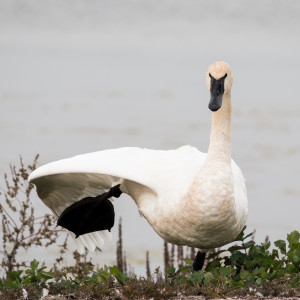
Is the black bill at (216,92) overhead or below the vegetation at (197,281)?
overhead

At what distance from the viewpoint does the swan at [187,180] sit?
7051 mm

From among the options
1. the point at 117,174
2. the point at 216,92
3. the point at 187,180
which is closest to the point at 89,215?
the point at 117,174

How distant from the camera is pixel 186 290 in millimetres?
6793

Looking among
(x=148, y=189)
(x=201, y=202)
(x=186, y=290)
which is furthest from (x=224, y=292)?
(x=148, y=189)

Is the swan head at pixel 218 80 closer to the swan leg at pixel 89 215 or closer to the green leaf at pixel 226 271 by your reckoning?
the green leaf at pixel 226 271

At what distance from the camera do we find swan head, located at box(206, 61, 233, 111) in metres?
7.15

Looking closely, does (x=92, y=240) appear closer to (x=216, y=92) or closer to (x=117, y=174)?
(x=117, y=174)

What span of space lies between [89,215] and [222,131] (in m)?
1.92

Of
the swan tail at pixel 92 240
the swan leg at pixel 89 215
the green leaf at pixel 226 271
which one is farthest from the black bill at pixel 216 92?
the swan tail at pixel 92 240

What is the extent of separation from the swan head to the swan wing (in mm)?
642

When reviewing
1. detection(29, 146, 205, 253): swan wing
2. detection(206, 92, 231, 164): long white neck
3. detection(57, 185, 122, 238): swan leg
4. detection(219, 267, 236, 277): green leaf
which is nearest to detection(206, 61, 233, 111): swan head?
detection(206, 92, 231, 164): long white neck

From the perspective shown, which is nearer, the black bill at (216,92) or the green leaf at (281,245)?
the black bill at (216,92)

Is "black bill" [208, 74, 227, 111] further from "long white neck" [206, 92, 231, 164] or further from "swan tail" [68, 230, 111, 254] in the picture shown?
"swan tail" [68, 230, 111, 254]

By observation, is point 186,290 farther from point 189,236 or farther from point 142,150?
point 142,150
